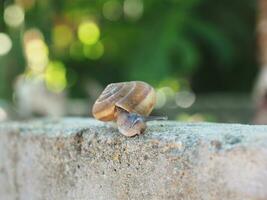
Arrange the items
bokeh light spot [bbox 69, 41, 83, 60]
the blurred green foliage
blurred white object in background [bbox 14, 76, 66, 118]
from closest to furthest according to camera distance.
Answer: blurred white object in background [bbox 14, 76, 66, 118] → the blurred green foliage → bokeh light spot [bbox 69, 41, 83, 60]

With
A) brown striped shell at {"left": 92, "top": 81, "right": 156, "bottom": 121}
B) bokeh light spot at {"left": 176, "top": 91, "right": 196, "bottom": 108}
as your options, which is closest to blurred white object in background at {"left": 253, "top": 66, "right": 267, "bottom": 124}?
bokeh light spot at {"left": 176, "top": 91, "right": 196, "bottom": 108}

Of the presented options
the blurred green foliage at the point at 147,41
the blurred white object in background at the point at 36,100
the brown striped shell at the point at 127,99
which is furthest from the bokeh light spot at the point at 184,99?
the brown striped shell at the point at 127,99

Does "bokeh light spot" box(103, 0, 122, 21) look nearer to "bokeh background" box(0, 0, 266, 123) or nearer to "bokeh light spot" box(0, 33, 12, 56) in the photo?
"bokeh background" box(0, 0, 266, 123)

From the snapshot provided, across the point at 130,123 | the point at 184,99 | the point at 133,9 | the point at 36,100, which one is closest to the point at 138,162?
the point at 130,123

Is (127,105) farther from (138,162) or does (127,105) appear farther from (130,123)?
(138,162)

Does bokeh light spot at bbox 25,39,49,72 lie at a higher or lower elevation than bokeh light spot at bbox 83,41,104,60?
lower

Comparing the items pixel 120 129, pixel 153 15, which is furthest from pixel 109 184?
pixel 153 15
